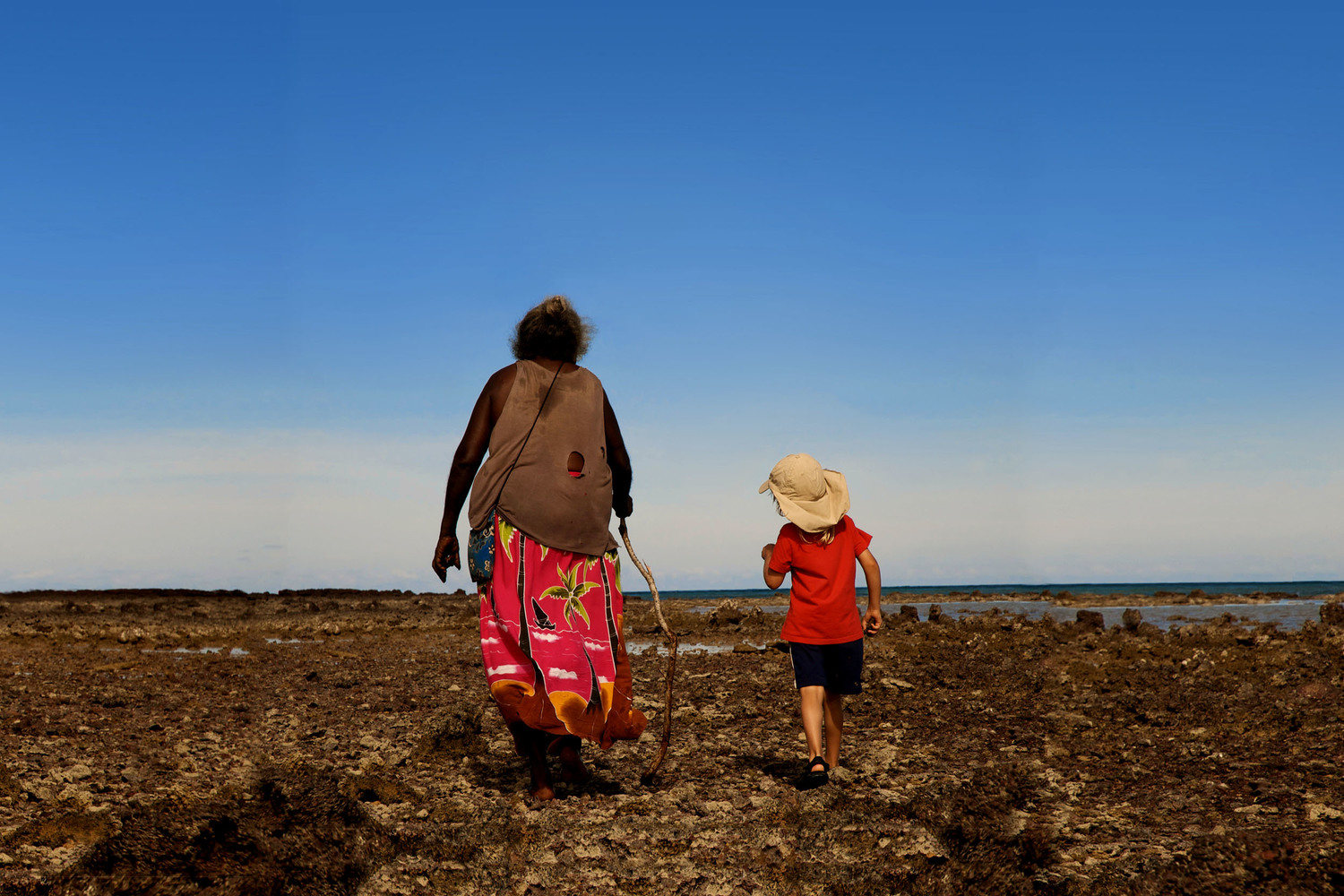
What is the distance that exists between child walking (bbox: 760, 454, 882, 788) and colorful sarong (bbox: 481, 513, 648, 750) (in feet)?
3.40

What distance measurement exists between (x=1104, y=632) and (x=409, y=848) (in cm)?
1264

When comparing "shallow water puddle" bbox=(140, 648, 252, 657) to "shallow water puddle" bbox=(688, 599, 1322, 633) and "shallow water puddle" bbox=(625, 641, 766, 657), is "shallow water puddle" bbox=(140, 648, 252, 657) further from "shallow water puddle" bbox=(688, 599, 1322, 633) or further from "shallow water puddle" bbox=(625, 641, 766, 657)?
"shallow water puddle" bbox=(688, 599, 1322, 633)

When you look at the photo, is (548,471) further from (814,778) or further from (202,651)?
(202,651)

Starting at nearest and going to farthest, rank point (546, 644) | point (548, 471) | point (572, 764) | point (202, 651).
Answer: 1. point (546, 644)
2. point (548, 471)
3. point (572, 764)
4. point (202, 651)

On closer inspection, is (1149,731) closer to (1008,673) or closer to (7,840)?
(1008,673)

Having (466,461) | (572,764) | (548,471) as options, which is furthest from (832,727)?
(466,461)

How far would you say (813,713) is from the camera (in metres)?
5.45

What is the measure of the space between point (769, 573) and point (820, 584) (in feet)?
0.94

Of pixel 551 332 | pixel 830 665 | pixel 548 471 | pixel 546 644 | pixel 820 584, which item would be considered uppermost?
pixel 551 332

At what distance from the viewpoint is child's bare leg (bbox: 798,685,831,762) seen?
5.42 meters

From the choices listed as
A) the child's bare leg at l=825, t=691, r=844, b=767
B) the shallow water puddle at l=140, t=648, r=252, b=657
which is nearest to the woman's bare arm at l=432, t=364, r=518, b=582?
the child's bare leg at l=825, t=691, r=844, b=767

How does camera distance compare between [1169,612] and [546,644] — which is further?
[1169,612]

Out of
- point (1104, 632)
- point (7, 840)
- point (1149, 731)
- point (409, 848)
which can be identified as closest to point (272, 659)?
point (7, 840)

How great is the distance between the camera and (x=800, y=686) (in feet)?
18.2
